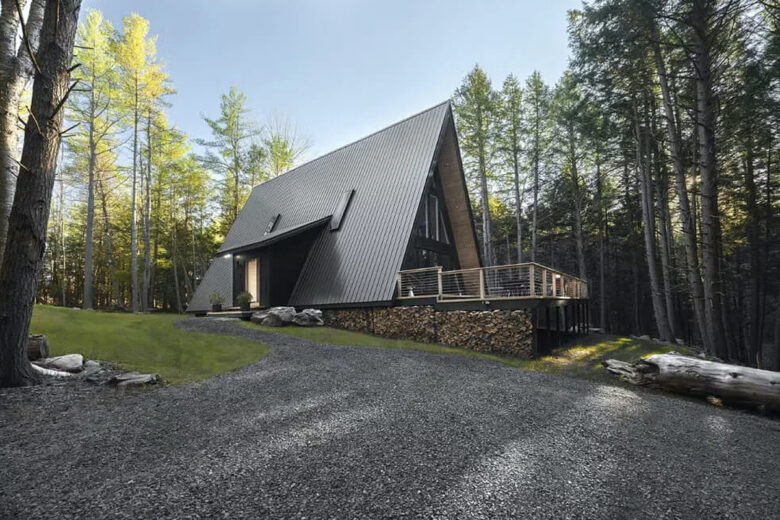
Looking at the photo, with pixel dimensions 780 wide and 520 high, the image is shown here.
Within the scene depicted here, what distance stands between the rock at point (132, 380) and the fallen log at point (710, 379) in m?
8.50

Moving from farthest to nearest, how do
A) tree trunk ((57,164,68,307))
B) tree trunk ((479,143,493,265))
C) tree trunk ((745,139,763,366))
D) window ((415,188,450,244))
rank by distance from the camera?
tree trunk ((57,164,68,307)) < tree trunk ((479,143,493,265)) < window ((415,188,450,244)) < tree trunk ((745,139,763,366))

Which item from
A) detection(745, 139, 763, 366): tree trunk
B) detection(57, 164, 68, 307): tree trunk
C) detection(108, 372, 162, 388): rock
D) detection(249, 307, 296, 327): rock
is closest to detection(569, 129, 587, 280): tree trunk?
detection(745, 139, 763, 366): tree trunk

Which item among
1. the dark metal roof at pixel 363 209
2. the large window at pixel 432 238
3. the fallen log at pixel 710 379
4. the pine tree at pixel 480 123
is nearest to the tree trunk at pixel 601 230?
the pine tree at pixel 480 123

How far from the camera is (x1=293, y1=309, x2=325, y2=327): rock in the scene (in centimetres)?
1030

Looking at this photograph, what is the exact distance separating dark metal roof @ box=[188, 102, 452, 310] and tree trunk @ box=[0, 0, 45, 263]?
707 centimetres

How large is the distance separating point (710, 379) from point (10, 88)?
11.6 metres

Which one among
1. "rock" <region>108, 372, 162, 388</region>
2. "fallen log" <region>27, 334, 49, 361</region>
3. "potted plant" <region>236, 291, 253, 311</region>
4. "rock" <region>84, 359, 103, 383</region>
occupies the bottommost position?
"rock" <region>108, 372, 162, 388</region>

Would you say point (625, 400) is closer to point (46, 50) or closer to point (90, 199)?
point (46, 50)

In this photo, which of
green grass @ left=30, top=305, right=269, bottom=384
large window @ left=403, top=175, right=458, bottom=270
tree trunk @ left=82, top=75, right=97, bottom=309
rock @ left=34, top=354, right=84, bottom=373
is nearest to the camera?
rock @ left=34, top=354, right=84, bottom=373

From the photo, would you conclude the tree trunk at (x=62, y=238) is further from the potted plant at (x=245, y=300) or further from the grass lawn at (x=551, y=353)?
the grass lawn at (x=551, y=353)

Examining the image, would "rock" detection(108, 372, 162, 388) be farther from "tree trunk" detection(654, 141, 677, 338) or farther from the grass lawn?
"tree trunk" detection(654, 141, 677, 338)

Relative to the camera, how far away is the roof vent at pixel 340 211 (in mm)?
12523

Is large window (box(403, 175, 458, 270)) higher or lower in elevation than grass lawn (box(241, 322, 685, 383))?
higher

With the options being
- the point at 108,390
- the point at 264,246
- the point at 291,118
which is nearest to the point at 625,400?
the point at 108,390
